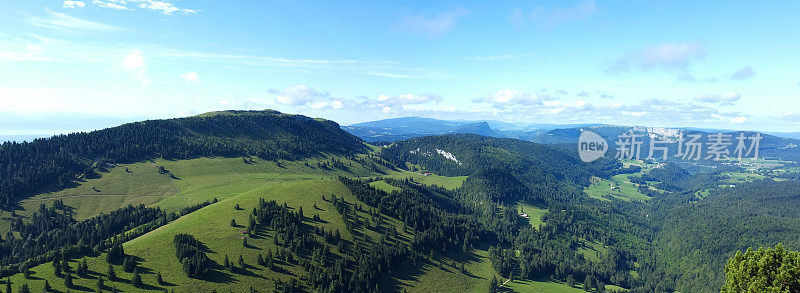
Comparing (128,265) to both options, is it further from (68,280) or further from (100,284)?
(68,280)

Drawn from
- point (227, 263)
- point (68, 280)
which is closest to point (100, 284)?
point (68, 280)

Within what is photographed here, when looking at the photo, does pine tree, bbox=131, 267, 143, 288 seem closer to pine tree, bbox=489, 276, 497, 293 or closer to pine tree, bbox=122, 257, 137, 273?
pine tree, bbox=122, 257, 137, 273

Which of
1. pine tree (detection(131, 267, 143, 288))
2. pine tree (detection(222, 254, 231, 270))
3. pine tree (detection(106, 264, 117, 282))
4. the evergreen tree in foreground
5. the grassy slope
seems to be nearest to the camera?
the evergreen tree in foreground

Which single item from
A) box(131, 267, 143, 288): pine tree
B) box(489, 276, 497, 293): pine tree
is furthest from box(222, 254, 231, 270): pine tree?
box(489, 276, 497, 293): pine tree

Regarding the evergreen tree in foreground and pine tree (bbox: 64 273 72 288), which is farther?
pine tree (bbox: 64 273 72 288)

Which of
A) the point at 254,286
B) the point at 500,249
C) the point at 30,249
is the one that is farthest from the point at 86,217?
the point at 500,249

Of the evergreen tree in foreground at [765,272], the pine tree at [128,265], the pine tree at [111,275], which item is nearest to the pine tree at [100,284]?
the pine tree at [111,275]

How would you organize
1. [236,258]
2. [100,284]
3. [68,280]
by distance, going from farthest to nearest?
[236,258], [68,280], [100,284]

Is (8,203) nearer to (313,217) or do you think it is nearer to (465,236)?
(313,217)

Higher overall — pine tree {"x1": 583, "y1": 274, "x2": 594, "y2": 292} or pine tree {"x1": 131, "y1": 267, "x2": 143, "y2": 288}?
pine tree {"x1": 131, "y1": 267, "x2": 143, "y2": 288}

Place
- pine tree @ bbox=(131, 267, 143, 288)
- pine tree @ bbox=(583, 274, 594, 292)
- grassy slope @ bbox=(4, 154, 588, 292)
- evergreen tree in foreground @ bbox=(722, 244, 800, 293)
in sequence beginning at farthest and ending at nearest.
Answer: pine tree @ bbox=(583, 274, 594, 292)
grassy slope @ bbox=(4, 154, 588, 292)
pine tree @ bbox=(131, 267, 143, 288)
evergreen tree in foreground @ bbox=(722, 244, 800, 293)

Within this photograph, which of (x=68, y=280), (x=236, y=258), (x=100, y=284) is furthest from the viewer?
(x=236, y=258)
